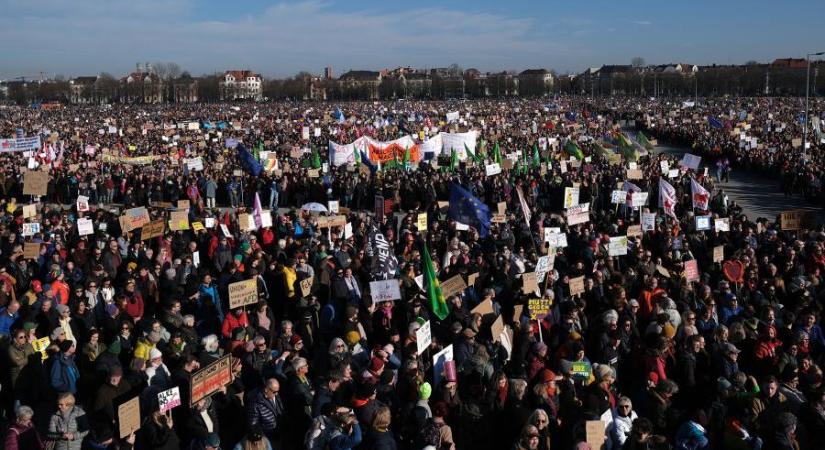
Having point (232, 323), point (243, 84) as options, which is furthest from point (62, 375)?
point (243, 84)

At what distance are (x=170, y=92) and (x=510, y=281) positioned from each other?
138382mm

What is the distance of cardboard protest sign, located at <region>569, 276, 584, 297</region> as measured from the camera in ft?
29.8

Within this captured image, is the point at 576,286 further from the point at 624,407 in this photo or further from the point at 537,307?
the point at 624,407

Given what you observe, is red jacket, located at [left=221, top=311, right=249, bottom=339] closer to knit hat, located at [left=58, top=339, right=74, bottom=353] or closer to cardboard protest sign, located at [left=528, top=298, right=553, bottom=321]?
knit hat, located at [left=58, top=339, right=74, bottom=353]

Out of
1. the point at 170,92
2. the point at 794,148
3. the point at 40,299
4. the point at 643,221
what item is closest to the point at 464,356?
the point at 40,299

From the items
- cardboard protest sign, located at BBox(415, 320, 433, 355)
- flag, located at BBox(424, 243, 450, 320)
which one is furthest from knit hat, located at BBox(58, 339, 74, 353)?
flag, located at BBox(424, 243, 450, 320)

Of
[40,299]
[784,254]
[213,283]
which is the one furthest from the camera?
[784,254]

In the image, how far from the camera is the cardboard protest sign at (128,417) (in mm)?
5414

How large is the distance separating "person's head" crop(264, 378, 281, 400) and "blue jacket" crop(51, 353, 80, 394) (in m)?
2.03

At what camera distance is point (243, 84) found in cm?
17688

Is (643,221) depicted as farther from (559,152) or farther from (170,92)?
(170,92)

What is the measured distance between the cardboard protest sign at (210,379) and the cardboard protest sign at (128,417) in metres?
0.39

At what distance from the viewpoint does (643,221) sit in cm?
1355

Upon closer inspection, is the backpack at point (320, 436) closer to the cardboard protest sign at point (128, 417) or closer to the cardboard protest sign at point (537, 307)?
the cardboard protest sign at point (128, 417)
